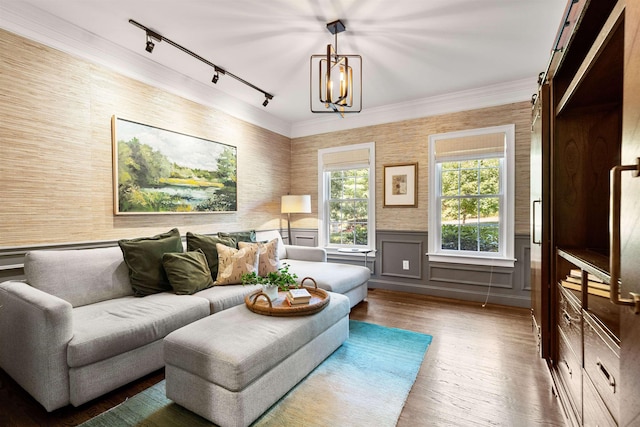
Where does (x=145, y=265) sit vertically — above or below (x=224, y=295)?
above

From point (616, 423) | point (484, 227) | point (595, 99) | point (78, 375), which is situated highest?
point (595, 99)

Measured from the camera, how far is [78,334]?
1749mm

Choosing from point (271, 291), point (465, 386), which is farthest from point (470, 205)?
point (271, 291)

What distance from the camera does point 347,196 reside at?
4785 mm

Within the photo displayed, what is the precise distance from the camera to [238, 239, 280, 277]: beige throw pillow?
331 cm

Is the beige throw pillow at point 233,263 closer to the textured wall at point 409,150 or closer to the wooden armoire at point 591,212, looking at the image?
the textured wall at point 409,150

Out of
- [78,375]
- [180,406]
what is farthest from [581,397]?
[78,375]

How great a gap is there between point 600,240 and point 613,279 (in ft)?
4.30

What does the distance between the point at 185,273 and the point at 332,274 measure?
1.50m

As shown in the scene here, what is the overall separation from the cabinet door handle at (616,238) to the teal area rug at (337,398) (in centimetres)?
133

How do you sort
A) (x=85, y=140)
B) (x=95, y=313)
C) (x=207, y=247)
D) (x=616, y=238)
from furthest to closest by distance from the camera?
1. (x=207, y=247)
2. (x=85, y=140)
3. (x=95, y=313)
4. (x=616, y=238)

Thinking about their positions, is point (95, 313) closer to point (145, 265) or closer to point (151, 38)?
point (145, 265)

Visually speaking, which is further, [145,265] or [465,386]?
Answer: [145,265]

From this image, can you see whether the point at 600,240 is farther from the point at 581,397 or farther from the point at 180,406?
the point at 180,406
